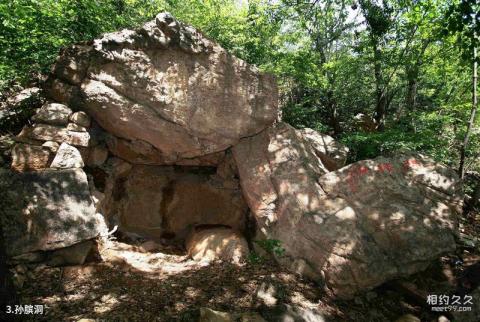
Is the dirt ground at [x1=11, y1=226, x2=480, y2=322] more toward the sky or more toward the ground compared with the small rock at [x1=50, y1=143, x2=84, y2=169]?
more toward the ground

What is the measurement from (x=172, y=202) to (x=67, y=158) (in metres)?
3.02

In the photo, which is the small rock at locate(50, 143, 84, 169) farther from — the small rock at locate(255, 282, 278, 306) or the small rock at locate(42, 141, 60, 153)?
the small rock at locate(255, 282, 278, 306)

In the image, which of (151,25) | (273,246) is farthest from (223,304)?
(151,25)

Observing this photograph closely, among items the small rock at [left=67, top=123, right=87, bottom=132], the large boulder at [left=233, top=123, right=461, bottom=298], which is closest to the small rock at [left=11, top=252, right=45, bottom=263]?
the small rock at [left=67, top=123, right=87, bottom=132]

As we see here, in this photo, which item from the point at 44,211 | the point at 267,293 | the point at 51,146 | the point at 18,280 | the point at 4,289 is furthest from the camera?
the point at 51,146

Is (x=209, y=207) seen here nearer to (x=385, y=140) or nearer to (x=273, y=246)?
(x=273, y=246)

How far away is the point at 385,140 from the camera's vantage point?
8.09m

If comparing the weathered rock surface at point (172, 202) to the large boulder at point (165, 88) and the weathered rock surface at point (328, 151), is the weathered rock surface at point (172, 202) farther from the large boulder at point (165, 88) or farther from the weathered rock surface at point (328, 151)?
the weathered rock surface at point (328, 151)

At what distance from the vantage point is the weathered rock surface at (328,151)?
25.6 ft

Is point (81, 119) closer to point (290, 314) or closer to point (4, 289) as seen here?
point (4, 289)

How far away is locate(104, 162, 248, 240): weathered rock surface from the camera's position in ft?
24.3

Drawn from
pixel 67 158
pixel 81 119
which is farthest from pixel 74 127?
pixel 67 158

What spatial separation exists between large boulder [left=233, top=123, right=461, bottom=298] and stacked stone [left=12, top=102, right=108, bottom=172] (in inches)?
135

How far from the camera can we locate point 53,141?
5516mm
